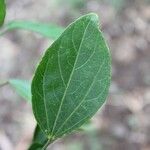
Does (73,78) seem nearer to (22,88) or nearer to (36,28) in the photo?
(22,88)

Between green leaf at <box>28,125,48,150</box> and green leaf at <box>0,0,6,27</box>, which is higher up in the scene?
green leaf at <box>0,0,6,27</box>

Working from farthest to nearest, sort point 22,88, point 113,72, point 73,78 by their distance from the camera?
point 113,72 → point 22,88 → point 73,78

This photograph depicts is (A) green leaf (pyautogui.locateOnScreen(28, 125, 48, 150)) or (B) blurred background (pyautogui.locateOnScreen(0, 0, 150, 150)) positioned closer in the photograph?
(A) green leaf (pyautogui.locateOnScreen(28, 125, 48, 150))

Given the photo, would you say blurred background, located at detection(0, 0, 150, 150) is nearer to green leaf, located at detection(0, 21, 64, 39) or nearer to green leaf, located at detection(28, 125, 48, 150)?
green leaf, located at detection(0, 21, 64, 39)

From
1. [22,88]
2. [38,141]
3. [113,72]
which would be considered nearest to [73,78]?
[38,141]

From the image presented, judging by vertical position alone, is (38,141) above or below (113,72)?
above

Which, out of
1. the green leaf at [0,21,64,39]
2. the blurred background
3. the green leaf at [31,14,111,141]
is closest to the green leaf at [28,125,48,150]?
the green leaf at [31,14,111,141]
